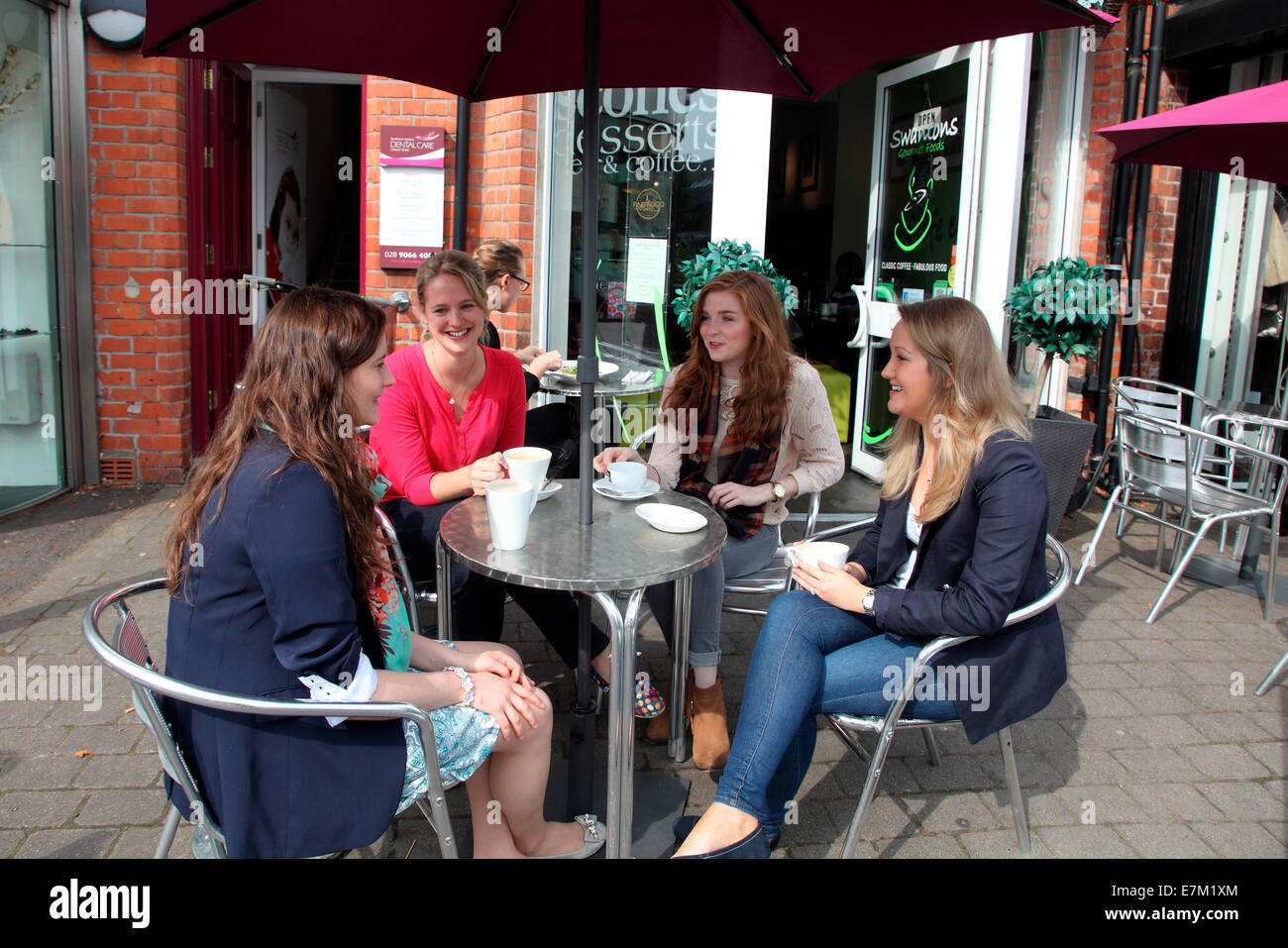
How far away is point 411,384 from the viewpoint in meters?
2.97

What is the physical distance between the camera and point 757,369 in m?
3.08

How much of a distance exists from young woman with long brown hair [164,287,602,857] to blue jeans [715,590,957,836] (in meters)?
0.58

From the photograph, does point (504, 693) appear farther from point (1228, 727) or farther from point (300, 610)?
point (1228, 727)

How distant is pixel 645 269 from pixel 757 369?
2.59 meters

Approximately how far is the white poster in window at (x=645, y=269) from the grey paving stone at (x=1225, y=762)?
11.8 feet

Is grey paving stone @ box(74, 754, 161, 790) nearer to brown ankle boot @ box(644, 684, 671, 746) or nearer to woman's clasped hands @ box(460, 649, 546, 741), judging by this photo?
woman's clasped hands @ box(460, 649, 546, 741)

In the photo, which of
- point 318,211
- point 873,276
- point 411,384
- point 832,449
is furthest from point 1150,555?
point 318,211

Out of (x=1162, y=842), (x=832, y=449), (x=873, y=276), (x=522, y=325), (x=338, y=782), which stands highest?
(x=873, y=276)

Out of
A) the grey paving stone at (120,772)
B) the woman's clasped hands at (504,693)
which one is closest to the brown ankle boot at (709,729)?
the woman's clasped hands at (504,693)

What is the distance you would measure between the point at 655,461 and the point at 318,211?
27.4 ft

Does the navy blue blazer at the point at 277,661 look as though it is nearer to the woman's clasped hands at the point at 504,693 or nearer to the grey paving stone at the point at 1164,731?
the woman's clasped hands at the point at 504,693

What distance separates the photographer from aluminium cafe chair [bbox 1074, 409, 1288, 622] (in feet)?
13.6

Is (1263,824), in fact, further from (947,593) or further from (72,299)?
(72,299)

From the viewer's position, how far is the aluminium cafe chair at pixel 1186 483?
416 cm
